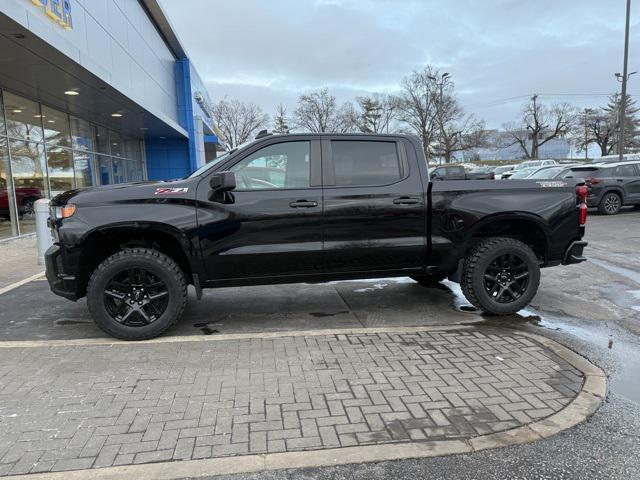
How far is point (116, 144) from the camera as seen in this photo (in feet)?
68.4

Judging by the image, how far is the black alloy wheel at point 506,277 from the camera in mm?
5195

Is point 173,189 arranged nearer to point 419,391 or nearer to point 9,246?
point 419,391

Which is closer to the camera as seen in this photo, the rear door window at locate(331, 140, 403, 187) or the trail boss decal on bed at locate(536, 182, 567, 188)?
the rear door window at locate(331, 140, 403, 187)

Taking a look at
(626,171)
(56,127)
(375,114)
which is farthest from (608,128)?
(56,127)

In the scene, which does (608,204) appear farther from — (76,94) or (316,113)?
(316,113)

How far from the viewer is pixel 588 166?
15250 millimetres

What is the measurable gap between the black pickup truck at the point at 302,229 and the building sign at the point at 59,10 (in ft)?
25.7

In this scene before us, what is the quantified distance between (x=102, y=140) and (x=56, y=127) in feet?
14.4

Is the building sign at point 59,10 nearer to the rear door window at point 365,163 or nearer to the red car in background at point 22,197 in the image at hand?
the red car in background at point 22,197

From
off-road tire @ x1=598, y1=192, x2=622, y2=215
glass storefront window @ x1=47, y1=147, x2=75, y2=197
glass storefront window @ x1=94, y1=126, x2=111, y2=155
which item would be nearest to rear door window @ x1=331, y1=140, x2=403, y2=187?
glass storefront window @ x1=47, y1=147, x2=75, y2=197

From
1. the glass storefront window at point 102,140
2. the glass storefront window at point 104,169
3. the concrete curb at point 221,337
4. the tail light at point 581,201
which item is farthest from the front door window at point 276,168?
the glass storefront window at point 102,140

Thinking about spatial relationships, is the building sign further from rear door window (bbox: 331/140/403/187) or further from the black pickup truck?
rear door window (bbox: 331/140/403/187)

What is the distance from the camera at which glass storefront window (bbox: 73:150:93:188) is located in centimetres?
1587

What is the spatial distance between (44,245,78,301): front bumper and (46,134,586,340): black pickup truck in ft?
0.04
